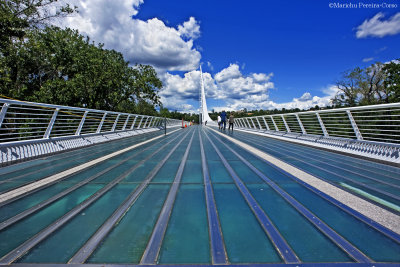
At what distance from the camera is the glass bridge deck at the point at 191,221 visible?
5.19ft

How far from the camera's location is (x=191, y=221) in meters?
2.06

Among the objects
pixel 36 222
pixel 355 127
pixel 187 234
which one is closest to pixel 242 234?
pixel 187 234

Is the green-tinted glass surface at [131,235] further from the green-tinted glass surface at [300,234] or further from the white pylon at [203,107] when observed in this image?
the white pylon at [203,107]

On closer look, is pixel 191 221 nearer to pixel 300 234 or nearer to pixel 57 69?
pixel 300 234

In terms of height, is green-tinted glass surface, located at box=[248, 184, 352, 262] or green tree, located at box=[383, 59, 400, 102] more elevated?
green tree, located at box=[383, 59, 400, 102]

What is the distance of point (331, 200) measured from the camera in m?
2.55

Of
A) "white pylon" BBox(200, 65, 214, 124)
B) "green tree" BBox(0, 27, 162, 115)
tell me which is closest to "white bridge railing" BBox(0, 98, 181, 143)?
"green tree" BBox(0, 27, 162, 115)

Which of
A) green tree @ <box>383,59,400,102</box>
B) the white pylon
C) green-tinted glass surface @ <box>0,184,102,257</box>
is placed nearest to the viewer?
green-tinted glass surface @ <box>0,184,102,257</box>

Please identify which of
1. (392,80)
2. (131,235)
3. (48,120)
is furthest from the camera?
(392,80)

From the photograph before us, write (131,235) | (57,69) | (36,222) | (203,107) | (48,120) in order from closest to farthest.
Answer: (131,235) < (36,222) < (48,120) < (57,69) < (203,107)

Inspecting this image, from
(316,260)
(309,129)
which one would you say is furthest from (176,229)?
(309,129)

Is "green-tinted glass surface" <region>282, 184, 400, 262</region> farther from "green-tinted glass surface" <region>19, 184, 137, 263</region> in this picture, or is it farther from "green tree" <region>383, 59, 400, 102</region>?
"green tree" <region>383, 59, 400, 102</region>

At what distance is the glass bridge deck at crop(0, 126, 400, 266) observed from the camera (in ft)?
5.19

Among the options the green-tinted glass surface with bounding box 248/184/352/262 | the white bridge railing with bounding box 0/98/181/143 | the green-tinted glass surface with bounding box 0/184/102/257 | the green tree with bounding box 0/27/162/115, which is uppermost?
the green tree with bounding box 0/27/162/115
